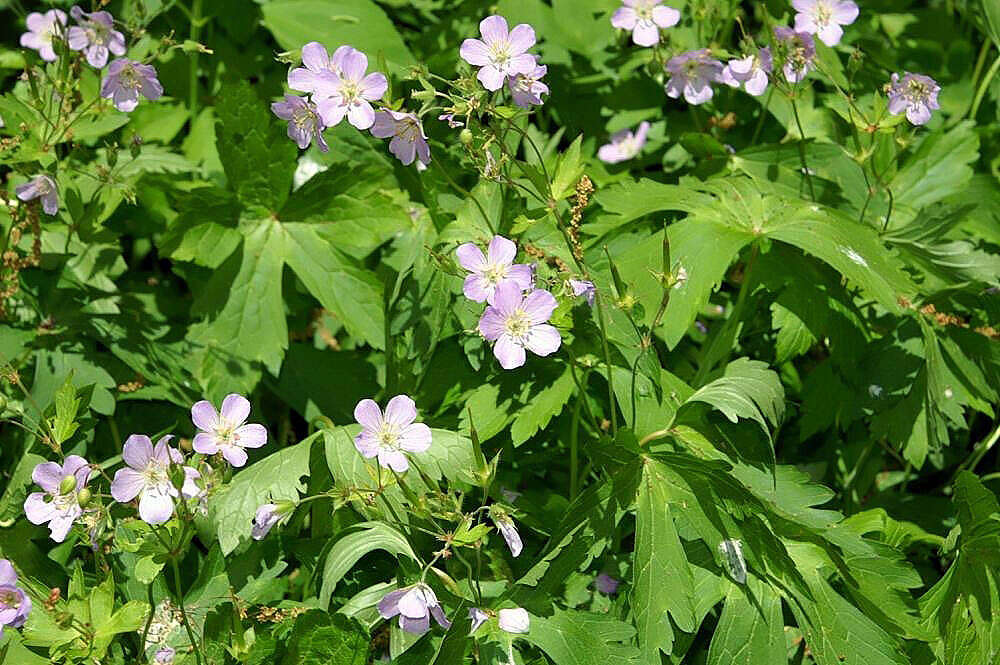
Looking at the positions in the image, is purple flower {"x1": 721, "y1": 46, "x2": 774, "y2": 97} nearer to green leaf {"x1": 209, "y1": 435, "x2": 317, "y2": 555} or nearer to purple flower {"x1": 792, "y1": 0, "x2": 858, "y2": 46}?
purple flower {"x1": 792, "y1": 0, "x2": 858, "y2": 46}

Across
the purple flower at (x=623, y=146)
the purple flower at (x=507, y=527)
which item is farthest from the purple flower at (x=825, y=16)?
the purple flower at (x=507, y=527)

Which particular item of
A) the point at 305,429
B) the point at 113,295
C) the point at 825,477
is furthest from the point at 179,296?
the point at 825,477

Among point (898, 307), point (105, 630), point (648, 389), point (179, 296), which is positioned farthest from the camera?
point (179, 296)

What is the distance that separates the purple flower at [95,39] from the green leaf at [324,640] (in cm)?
164

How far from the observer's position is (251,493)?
2.27 meters

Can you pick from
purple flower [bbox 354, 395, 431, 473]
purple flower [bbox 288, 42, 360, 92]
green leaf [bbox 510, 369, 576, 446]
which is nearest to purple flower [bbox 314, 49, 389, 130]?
purple flower [bbox 288, 42, 360, 92]

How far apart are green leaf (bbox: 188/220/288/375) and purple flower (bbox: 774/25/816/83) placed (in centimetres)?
149

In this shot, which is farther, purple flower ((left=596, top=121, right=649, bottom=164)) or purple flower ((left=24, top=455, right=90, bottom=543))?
purple flower ((left=596, top=121, right=649, bottom=164))

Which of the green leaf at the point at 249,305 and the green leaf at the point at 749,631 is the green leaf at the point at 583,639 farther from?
the green leaf at the point at 249,305

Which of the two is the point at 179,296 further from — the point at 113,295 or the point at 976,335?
the point at 976,335

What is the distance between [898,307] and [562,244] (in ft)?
2.87

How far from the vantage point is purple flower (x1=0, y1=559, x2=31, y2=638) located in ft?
6.17

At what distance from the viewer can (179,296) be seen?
3234mm

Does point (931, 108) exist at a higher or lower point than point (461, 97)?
lower
